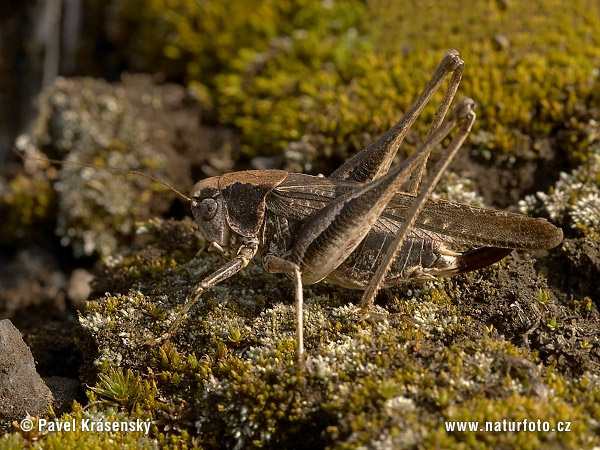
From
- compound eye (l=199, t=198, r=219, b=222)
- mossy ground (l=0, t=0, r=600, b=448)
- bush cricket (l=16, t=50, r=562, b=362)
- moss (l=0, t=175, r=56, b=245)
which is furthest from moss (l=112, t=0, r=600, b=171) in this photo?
moss (l=0, t=175, r=56, b=245)

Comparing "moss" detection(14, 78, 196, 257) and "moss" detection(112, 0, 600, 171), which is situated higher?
"moss" detection(112, 0, 600, 171)

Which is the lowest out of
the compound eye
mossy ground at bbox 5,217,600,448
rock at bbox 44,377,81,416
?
rock at bbox 44,377,81,416

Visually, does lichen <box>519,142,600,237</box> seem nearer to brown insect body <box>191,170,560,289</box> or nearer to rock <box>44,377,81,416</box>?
brown insect body <box>191,170,560,289</box>

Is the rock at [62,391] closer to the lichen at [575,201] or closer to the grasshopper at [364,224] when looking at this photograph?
the grasshopper at [364,224]

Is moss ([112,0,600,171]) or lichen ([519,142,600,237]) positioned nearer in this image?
lichen ([519,142,600,237])

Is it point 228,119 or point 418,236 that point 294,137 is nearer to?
point 228,119

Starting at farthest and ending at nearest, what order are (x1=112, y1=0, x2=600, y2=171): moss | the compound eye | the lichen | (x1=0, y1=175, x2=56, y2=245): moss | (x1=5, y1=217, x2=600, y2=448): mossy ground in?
(x1=0, y1=175, x2=56, y2=245): moss → (x1=112, y1=0, x2=600, y2=171): moss → the lichen → the compound eye → (x1=5, y1=217, x2=600, y2=448): mossy ground

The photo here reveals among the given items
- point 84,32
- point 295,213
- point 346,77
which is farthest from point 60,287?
point 84,32

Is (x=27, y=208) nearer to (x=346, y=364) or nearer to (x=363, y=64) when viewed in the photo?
(x=363, y=64)
